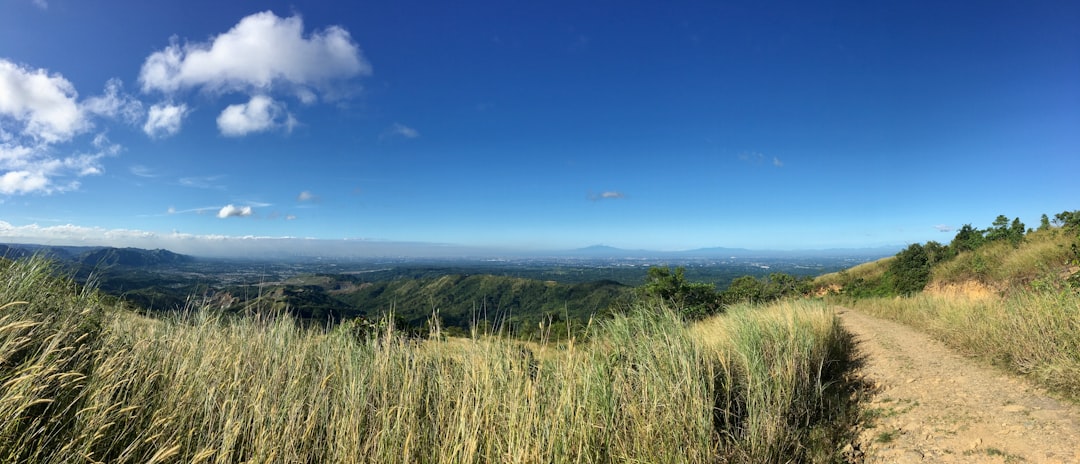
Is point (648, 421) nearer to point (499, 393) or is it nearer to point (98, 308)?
point (499, 393)

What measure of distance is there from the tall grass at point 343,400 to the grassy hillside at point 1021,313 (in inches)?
107

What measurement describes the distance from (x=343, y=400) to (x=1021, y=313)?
9434 mm

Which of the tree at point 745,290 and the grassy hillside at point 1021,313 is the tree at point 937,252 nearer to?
the grassy hillside at point 1021,313

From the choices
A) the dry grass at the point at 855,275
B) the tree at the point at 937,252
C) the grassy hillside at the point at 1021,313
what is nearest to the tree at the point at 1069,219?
the grassy hillside at the point at 1021,313

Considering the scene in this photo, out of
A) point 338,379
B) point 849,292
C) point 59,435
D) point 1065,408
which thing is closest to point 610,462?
point 338,379

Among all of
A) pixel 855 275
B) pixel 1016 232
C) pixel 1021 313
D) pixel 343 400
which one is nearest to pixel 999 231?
pixel 1016 232

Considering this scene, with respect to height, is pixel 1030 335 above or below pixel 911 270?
below

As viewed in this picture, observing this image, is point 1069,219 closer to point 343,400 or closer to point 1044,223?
point 1044,223

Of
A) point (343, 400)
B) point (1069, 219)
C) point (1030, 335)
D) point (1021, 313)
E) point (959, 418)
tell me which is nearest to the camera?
point (343, 400)

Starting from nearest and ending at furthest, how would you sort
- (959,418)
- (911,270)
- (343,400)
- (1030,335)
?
(343,400) < (959,418) < (1030,335) < (911,270)

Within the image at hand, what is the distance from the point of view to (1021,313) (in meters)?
6.41

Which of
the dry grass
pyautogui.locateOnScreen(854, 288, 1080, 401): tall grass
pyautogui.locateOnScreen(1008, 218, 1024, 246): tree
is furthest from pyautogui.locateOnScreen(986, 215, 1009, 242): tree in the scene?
pyautogui.locateOnScreen(854, 288, 1080, 401): tall grass

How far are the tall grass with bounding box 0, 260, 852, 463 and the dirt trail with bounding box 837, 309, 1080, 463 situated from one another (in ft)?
2.02

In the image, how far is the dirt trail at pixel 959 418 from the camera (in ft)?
13.5
